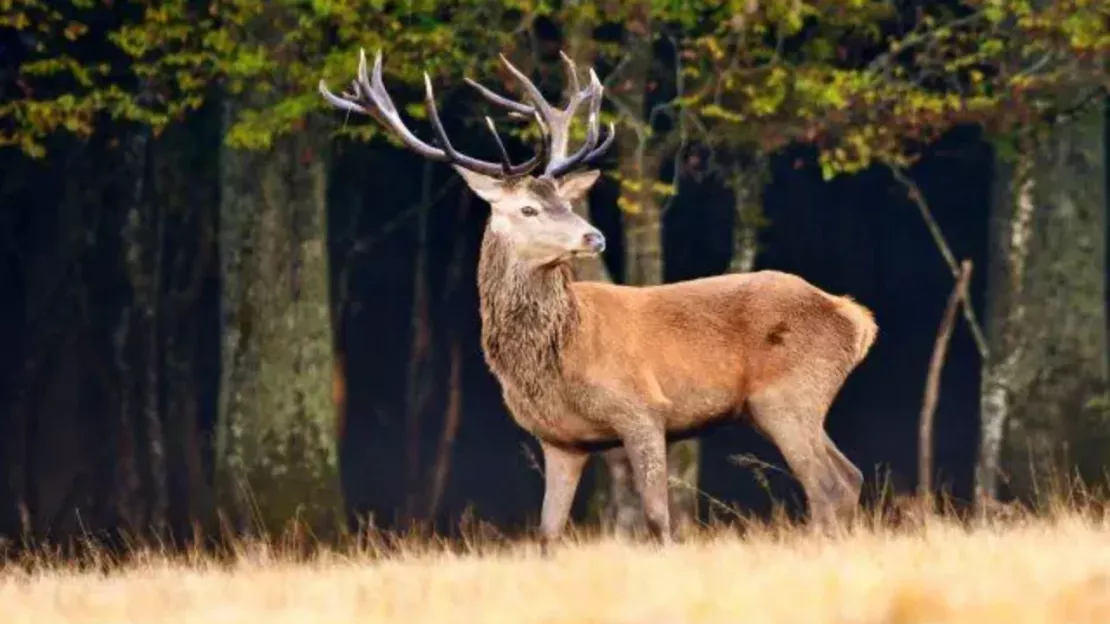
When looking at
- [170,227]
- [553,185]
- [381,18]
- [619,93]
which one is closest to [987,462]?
[619,93]

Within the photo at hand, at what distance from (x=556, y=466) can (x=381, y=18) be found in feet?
14.6

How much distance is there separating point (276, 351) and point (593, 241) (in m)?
5.33

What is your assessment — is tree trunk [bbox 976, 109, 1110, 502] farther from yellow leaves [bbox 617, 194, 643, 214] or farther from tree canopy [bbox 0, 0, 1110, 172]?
yellow leaves [bbox 617, 194, 643, 214]

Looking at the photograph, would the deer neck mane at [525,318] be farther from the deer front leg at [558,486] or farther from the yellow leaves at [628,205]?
the yellow leaves at [628,205]

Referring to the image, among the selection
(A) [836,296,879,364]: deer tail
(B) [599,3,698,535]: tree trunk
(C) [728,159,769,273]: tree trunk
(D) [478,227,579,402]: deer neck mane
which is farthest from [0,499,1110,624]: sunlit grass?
(C) [728,159,769,273]: tree trunk

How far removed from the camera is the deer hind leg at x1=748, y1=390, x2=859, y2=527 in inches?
513

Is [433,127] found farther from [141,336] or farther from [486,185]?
[141,336]

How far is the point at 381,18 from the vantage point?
1617cm

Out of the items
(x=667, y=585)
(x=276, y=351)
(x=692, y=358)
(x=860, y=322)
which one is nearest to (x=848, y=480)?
(x=860, y=322)

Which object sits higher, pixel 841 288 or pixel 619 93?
pixel 619 93

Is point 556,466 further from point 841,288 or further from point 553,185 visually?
point 841,288

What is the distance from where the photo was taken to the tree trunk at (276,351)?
1697 cm

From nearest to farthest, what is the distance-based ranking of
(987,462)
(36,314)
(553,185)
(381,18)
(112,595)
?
(112,595) → (553,185) → (381,18) → (987,462) → (36,314)

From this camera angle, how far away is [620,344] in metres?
12.7
